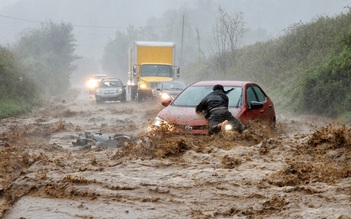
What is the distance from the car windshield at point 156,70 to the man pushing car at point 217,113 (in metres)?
22.0

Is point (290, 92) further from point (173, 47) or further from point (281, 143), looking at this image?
point (281, 143)

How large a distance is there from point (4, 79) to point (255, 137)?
868 inches

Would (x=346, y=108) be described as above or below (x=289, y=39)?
below

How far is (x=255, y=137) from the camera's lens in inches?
402

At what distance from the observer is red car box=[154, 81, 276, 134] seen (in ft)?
33.3

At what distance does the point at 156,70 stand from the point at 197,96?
21157 mm

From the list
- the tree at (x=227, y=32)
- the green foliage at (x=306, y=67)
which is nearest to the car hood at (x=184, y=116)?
the green foliage at (x=306, y=67)

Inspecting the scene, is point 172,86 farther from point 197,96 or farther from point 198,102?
point 198,102

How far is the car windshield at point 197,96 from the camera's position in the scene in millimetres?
11258

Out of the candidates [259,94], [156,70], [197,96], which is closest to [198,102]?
[197,96]

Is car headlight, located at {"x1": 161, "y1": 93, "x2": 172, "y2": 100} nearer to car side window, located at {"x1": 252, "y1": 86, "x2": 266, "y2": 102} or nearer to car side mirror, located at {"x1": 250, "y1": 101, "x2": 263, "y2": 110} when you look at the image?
car side window, located at {"x1": 252, "y1": 86, "x2": 266, "y2": 102}

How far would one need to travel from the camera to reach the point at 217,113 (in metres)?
9.95

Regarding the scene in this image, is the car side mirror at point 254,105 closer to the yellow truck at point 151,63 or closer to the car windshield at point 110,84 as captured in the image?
the yellow truck at point 151,63

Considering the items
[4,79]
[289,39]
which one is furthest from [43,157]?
[289,39]
